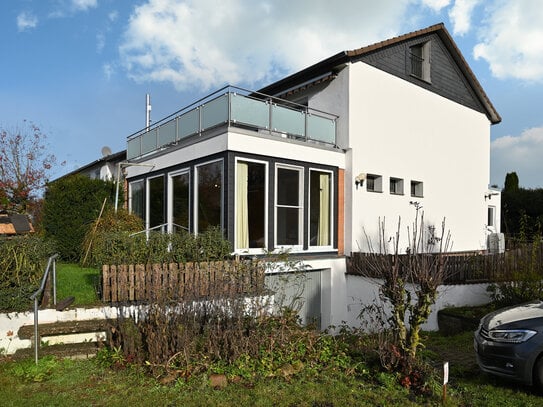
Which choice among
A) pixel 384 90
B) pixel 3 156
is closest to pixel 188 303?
pixel 384 90

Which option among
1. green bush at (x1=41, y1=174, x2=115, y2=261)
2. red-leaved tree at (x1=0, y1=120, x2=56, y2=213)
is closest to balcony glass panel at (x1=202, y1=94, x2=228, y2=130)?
green bush at (x1=41, y1=174, x2=115, y2=261)

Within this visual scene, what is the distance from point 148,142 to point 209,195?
15.0 ft

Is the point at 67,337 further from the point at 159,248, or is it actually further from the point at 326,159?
the point at 326,159

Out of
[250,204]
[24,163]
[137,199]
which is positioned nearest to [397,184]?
[250,204]

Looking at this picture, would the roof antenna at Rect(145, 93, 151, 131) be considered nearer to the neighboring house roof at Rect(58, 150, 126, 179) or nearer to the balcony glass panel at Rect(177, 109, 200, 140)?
the neighboring house roof at Rect(58, 150, 126, 179)

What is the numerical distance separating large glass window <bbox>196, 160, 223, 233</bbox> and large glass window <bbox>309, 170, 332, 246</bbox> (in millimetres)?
2861

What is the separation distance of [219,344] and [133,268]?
2924 millimetres

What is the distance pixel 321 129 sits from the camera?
12062mm

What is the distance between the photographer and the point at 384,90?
13.7 metres

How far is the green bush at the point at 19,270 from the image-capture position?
633 centimetres

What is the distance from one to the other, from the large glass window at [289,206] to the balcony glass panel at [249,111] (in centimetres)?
137

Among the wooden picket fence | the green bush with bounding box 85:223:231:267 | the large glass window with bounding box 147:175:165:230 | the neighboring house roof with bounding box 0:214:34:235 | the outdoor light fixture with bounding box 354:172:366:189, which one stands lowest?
the wooden picket fence

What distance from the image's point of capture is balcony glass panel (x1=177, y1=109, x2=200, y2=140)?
11219mm

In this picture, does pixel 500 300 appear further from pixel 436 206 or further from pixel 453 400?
pixel 453 400
